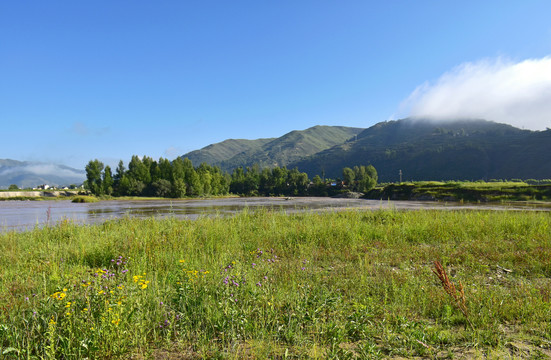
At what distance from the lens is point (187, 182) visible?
11938cm

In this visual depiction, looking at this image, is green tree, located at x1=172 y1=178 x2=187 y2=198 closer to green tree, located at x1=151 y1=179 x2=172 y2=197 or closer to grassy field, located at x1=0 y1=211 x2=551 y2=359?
green tree, located at x1=151 y1=179 x2=172 y2=197

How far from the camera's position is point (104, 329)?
3604 millimetres

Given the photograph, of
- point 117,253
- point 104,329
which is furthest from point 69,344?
point 117,253

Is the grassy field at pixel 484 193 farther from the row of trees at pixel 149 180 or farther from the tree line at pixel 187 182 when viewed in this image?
the row of trees at pixel 149 180

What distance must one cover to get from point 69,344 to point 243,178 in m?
156

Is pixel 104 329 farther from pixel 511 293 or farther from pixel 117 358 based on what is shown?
pixel 511 293

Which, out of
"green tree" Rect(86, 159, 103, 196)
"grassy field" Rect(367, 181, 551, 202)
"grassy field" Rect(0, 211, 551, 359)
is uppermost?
"green tree" Rect(86, 159, 103, 196)

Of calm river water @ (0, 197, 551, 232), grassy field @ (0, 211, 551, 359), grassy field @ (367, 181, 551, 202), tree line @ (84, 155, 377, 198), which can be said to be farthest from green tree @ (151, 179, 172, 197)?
grassy field @ (0, 211, 551, 359)

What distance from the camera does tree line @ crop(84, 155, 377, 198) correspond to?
111375 mm

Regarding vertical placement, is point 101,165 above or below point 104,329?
above

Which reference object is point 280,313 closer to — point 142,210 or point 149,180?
point 142,210

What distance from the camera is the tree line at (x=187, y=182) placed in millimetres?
111375

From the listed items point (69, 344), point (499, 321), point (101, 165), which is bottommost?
point (499, 321)

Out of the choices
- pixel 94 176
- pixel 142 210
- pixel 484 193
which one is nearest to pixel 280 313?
pixel 142 210
